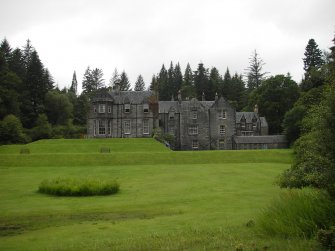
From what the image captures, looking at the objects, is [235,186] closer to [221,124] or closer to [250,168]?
[250,168]

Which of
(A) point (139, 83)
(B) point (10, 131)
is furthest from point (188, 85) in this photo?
(B) point (10, 131)

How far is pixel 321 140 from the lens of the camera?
34.6 ft

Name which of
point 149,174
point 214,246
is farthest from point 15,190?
point 214,246

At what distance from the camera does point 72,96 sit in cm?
9950

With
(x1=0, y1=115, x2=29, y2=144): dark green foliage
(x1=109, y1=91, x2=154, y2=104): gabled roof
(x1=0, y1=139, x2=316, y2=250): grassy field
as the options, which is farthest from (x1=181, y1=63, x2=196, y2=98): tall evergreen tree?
(x1=0, y1=139, x2=316, y2=250): grassy field

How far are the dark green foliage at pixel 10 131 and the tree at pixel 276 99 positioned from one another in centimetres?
5279

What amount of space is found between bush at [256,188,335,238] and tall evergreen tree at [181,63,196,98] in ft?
327

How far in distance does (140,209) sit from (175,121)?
52.4 m

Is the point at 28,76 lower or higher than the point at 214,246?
higher

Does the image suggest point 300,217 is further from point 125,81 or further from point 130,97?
point 125,81

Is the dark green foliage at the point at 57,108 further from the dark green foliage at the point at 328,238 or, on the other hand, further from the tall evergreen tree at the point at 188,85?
the dark green foliage at the point at 328,238

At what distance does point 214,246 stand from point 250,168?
26.8m

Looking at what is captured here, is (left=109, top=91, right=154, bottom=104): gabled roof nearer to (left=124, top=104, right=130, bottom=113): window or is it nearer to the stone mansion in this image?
the stone mansion

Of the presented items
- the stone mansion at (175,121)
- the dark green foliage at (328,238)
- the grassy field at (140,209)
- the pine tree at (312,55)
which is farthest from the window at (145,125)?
the dark green foliage at (328,238)
